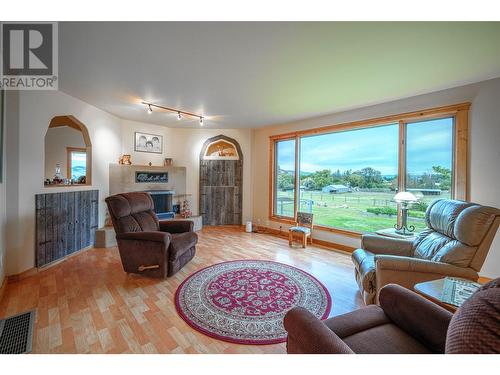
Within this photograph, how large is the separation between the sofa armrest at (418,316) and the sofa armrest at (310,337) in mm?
513

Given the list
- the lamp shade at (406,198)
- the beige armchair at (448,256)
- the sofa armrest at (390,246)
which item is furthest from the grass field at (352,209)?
the beige armchair at (448,256)

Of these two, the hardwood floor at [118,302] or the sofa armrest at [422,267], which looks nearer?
the hardwood floor at [118,302]

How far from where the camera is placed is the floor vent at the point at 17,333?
1.52 m

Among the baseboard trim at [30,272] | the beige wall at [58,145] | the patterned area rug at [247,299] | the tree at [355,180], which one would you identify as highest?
the beige wall at [58,145]

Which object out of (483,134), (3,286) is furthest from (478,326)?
(3,286)

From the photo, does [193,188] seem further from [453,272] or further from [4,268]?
[453,272]

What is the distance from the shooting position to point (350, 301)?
7.29 feet

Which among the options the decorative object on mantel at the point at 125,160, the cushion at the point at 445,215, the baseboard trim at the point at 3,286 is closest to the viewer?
the cushion at the point at 445,215

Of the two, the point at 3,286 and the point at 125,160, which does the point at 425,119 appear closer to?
the point at 125,160

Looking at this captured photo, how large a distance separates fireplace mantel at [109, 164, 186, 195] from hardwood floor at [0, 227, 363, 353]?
4.34 feet

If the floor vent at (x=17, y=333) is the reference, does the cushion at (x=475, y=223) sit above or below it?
above

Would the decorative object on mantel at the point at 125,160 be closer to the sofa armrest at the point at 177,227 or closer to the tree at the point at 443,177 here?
the sofa armrest at the point at 177,227
